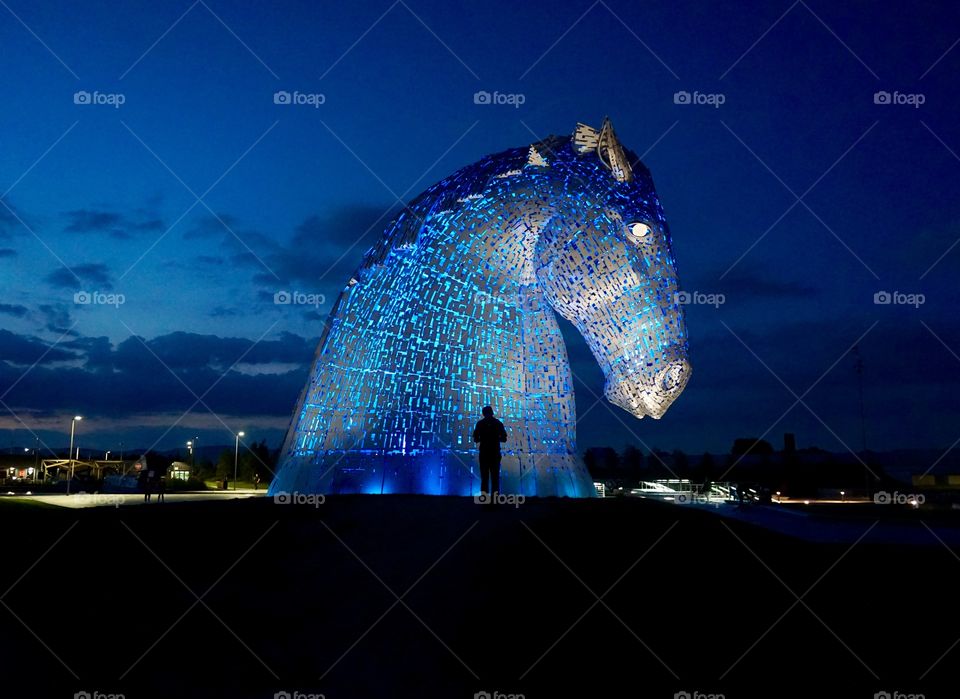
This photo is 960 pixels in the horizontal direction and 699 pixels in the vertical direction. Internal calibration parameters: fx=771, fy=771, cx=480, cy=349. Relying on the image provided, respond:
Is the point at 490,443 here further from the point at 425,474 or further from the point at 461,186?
the point at 461,186

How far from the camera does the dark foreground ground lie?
18.9ft

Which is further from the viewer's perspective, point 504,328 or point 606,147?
point 504,328

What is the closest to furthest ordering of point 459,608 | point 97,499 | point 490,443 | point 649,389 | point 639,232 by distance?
point 459,608
point 490,443
point 649,389
point 639,232
point 97,499

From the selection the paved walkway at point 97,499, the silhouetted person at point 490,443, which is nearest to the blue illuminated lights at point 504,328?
the silhouetted person at point 490,443

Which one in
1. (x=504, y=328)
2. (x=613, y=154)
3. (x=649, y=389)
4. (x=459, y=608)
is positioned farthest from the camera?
(x=504, y=328)

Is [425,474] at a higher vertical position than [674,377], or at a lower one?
lower

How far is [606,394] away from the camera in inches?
408

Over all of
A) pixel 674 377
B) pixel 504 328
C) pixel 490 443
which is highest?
pixel 504 328

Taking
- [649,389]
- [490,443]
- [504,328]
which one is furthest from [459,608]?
[504,328]

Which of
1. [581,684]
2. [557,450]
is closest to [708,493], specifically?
[557,450]

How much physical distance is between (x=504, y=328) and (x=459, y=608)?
16.3 ft

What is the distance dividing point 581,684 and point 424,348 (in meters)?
5.73

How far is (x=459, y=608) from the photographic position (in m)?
6.49

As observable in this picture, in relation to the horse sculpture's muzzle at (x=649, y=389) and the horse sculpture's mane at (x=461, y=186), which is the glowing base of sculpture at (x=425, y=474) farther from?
the horse sculpture's mane at (x=461, y=186)
